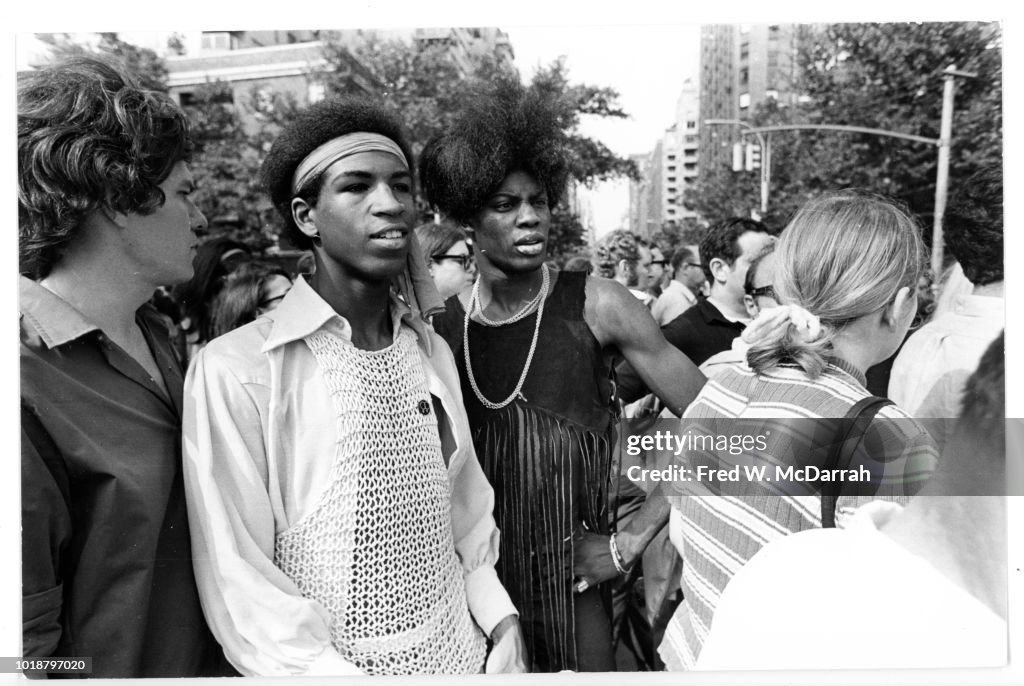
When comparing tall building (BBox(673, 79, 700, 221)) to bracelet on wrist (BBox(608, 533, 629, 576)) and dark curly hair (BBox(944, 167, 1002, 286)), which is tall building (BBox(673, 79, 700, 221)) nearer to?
dark curly hair (BBox(944, 167, 1002, 286))

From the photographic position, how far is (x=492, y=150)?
7.66ft

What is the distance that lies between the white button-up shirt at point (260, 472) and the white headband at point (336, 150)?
0.27 meters

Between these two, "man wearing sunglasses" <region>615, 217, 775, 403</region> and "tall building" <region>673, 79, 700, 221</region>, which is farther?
"tall building" <region>673, 79, 700, 221</region>

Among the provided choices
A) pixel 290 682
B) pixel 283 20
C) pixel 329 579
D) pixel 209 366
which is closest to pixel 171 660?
pixel 290 682

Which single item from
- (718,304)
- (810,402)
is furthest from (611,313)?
(810,402)

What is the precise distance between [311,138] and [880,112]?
66.3 inches

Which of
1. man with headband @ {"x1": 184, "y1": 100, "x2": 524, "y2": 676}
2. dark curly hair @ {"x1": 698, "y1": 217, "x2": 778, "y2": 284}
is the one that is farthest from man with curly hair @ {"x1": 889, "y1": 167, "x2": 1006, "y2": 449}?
man with headband @ {"x1": 184, "y1": 100, "x2": 524, "y2": 676}

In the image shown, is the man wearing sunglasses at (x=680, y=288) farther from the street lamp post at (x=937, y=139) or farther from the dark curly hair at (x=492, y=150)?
the dark curly hair at (x=492, y=150)

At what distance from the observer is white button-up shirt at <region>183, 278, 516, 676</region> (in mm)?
1797

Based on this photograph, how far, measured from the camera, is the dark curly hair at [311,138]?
2.04m

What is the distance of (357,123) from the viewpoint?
205 cm

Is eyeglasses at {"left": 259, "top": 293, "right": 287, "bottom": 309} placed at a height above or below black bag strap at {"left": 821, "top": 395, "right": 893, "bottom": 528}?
above

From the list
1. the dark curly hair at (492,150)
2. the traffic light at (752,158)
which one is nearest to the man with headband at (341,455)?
the dark curly hair at (492,150)

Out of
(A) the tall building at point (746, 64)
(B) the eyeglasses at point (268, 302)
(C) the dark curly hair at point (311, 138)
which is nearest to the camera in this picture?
(C) the dark curly hair at point (311, 138)
